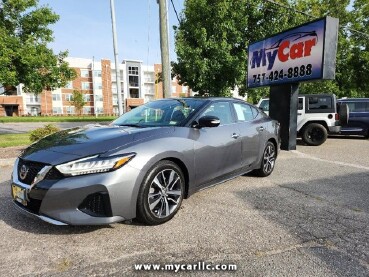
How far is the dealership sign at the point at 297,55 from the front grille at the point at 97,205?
7067 millimetres

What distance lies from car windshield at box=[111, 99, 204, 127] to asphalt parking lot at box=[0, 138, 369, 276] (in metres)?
1.20

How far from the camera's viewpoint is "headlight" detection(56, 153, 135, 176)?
2.66 m

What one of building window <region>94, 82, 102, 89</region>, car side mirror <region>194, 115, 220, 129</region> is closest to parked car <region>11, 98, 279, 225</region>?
car side mirror <region>194, 115, 220, 129</region>

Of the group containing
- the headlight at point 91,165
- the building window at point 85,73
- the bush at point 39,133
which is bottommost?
the bush at point 39,133

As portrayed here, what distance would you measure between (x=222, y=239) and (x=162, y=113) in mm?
1965

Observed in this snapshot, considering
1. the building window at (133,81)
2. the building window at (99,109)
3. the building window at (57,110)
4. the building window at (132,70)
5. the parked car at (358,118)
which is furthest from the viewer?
the building window at (133,81)

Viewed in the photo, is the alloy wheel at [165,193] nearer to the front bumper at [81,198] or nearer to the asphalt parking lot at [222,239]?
the asphalt parking lot at [222,239]

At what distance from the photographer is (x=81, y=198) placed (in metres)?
2.63

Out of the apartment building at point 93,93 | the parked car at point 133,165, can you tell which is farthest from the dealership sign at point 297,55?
→ the apartment building at point 93,93

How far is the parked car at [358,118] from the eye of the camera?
37.9 feet


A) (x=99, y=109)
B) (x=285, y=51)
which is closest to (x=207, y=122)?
(x=285, y=51)

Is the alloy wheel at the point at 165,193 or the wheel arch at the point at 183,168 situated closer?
the alloy wheel at the point at 165,193

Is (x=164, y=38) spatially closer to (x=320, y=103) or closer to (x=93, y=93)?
(x=320, y=103)

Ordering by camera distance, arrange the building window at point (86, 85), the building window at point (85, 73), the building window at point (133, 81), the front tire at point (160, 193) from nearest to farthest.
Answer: the front tire at point (160, 193)
the building window at point (85, 73)
the building window at point (86, 85)
the building window at point (133, 81)
